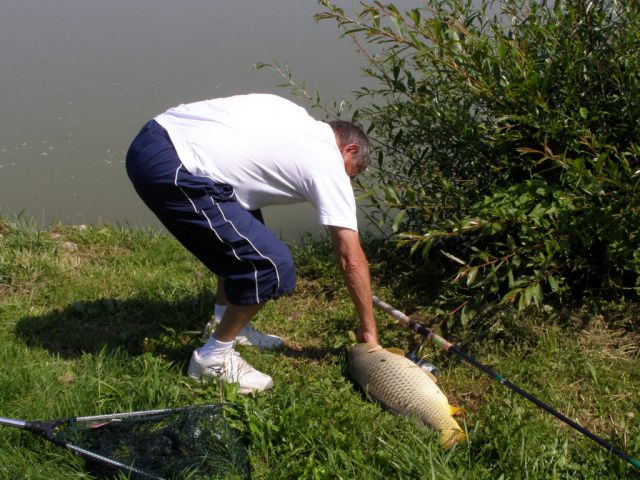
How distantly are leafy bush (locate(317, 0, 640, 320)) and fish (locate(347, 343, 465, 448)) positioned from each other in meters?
0.60

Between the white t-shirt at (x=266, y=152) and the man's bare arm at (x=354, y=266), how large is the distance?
6cm

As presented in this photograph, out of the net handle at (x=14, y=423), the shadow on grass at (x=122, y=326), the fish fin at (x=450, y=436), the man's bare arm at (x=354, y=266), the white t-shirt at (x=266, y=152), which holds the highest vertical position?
the white t-shirt at (x=266, y=152)

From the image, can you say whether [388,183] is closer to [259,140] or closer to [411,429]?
[259,140]

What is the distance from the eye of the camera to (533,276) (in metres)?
3.94

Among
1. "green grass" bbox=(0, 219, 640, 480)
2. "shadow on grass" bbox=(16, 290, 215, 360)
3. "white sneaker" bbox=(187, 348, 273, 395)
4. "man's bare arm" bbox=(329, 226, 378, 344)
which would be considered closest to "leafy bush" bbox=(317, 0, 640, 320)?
"green grass" bbox=(0, 219, 640, 480)

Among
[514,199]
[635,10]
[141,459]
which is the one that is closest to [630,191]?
[514,199]

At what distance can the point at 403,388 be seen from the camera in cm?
351

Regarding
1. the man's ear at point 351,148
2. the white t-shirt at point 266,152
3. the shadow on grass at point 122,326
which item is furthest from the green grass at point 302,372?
the man's ear at point 351,148

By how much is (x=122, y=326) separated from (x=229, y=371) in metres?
0.95

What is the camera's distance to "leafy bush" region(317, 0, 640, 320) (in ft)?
12.7

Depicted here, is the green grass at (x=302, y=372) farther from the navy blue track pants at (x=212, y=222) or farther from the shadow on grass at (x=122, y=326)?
the navy blue track pants at (x=212, y=222)

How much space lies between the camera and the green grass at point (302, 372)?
317cm

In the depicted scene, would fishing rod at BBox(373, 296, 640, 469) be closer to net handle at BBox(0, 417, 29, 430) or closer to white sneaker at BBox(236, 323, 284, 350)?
white sneaker at BBox(236, 323, 284, 350)

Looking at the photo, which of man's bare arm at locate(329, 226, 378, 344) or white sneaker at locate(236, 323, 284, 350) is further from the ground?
man's bare arm at locate(329, 226, 378, 344)
